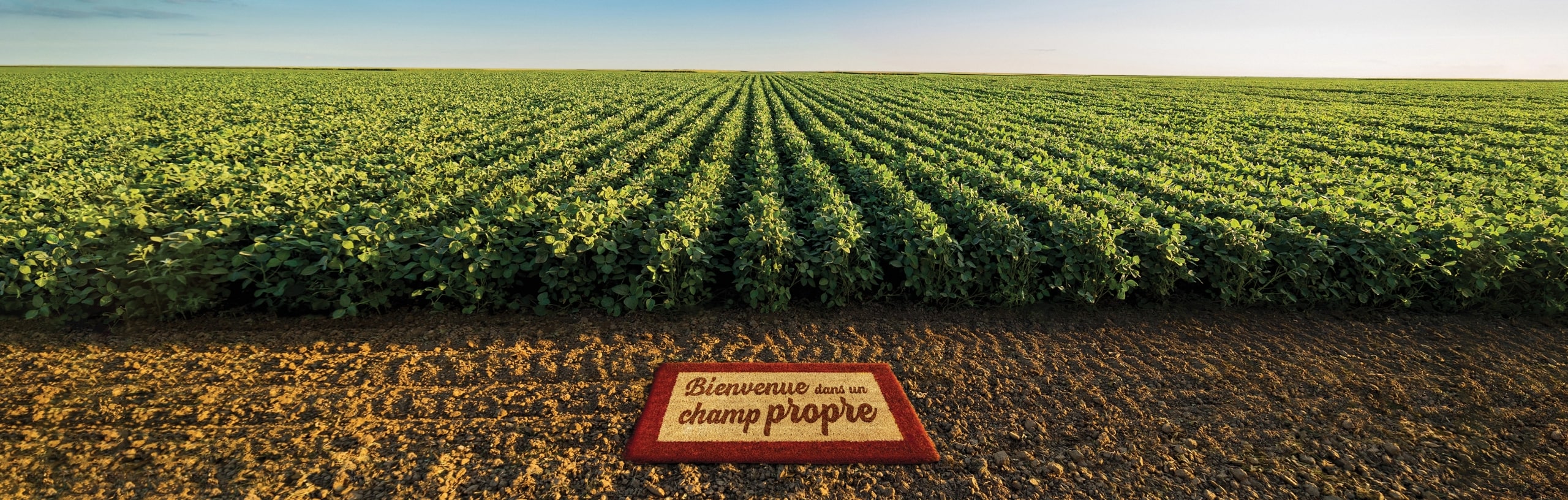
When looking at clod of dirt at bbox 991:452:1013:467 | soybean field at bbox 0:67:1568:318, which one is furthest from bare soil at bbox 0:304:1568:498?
soybean field at bbox 0:67:1568:318

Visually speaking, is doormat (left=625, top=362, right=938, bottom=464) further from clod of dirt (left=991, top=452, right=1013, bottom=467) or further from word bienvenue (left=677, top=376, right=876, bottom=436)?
clod of dirt (left=991, top=452, right=1013, bottom=467)

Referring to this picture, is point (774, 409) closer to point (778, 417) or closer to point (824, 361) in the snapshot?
point (778, 417)

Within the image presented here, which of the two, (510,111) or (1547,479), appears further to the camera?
(510,111)

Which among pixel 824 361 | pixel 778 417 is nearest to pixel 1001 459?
pixel 778 417

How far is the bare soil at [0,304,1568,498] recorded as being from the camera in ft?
9.48

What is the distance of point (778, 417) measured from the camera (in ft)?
11.1

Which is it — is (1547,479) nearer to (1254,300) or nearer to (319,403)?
(1254,300)

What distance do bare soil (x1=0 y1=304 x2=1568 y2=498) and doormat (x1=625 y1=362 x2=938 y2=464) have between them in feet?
0.30

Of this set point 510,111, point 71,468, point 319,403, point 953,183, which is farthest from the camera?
point 510,111

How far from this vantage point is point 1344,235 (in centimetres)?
535

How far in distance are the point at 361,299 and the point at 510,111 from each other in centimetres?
1847

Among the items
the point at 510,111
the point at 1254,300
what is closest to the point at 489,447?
the point at 1254,300

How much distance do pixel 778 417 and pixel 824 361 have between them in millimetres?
830

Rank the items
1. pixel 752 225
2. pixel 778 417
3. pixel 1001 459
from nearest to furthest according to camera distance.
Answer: pixel 1001 459, pixel 778 417, pixel 752 225
